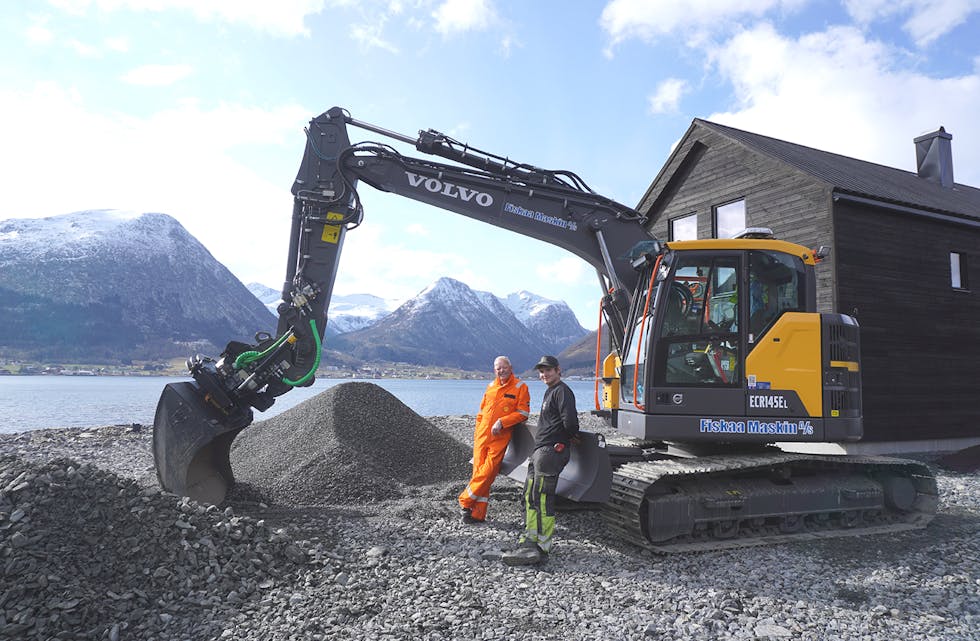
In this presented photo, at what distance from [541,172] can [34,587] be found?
6.25 meters

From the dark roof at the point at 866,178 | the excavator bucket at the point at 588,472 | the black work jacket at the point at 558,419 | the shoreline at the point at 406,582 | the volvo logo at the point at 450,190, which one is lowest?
the shoreline at the point at 406,582

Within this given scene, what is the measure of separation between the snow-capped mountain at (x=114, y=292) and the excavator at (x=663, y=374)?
5569 inches

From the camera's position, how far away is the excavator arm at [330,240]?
635 cm

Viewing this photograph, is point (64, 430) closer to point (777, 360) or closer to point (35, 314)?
point (777, 360)

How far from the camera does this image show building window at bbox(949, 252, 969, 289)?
14.1 metres

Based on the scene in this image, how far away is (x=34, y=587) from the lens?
400cm

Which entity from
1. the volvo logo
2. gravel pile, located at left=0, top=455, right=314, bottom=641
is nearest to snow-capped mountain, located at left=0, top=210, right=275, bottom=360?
the volvo logo

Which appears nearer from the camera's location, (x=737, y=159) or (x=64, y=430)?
(x=737, y=159)

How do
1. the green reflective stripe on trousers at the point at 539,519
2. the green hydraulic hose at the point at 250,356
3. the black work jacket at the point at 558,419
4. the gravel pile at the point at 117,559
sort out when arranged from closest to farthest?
the gravel pile at the point at 117,559
the green reflective stripe on trousers at the point at 539,519
the black work jacket at the point at 558,419
the green hydraulic hose at the point at 250,356

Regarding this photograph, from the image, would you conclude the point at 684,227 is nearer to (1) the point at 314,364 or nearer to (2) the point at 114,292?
(1) the point at 314,364

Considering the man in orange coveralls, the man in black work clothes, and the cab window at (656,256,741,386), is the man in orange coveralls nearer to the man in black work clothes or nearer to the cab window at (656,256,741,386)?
the man in black work clothes

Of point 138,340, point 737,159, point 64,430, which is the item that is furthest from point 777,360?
point 138,340

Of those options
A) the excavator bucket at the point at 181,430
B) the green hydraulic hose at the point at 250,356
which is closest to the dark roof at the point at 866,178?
the green hydraulic hose at the point at 250,356

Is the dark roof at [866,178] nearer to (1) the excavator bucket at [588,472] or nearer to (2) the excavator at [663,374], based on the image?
(2) the excavator at [663,374]
